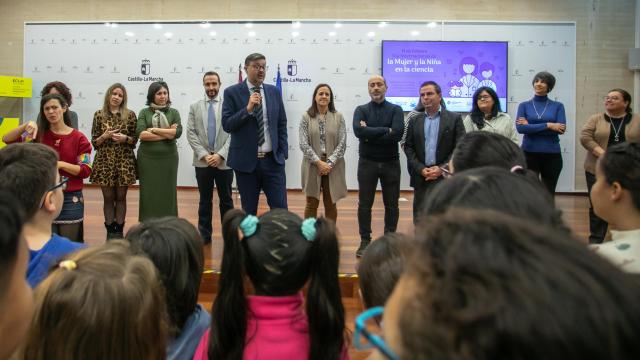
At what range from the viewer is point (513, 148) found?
1.63 m

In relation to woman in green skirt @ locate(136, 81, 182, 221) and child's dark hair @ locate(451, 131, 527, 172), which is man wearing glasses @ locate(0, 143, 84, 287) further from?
woman in green skirt @ locate(136, 81, 182, 221)

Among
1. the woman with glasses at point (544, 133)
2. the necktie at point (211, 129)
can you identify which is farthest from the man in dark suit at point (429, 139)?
the necktie at point (211, 129)

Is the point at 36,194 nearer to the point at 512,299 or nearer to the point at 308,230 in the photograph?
the point at 308,230

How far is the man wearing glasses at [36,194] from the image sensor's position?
148 cm

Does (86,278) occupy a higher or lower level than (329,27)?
lower

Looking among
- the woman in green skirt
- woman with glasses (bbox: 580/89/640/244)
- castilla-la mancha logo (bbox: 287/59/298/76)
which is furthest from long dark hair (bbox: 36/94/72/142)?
castilla-la mancha logo (bbox: 287/59/298/76)

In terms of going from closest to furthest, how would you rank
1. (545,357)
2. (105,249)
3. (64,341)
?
(545,357) < (64,341) < (105,249)

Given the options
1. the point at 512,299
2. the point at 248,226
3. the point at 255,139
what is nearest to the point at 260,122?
the point at 255,139

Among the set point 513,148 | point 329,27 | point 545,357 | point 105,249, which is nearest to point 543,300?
point 545,357

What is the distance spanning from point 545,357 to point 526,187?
2.45 ft

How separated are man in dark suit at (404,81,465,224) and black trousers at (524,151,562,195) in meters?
0.87

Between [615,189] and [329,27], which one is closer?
[615,189]

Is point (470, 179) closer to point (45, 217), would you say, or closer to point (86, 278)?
point (86, 278)

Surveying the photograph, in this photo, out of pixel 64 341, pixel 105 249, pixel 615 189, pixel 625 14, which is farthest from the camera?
pixel 625 14
